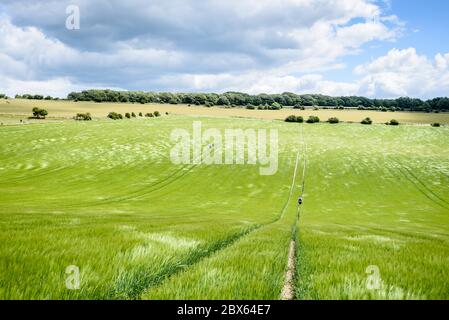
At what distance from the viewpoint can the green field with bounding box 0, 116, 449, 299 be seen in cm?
593

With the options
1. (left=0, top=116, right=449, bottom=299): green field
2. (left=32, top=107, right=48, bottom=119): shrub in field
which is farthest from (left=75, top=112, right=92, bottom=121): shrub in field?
(left=0, top=116, right=449, bottom=299): green field

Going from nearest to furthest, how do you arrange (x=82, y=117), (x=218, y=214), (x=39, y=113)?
1. (x=218, y=214)
2. (x=82, y=117)
3. (x=39, y=113)

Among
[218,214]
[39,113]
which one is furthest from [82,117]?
[218,214]

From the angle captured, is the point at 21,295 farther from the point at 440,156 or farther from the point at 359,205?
the point at 440,156

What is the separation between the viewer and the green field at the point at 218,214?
5.93m

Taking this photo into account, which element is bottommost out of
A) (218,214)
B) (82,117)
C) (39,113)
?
(218,214)

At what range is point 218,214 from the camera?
41375 millimetres

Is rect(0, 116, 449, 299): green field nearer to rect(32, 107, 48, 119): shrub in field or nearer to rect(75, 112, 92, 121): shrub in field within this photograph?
rect(75, 112, 92, 121): shrub in field

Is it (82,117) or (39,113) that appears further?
(39,113)

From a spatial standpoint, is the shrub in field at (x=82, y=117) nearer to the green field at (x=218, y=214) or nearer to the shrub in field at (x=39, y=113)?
the shrub in field at (x=39, y=113)

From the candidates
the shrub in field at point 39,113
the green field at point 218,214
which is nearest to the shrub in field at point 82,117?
the shrub in field at point 39,113

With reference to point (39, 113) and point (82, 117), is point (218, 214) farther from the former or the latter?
point (39, 113)
